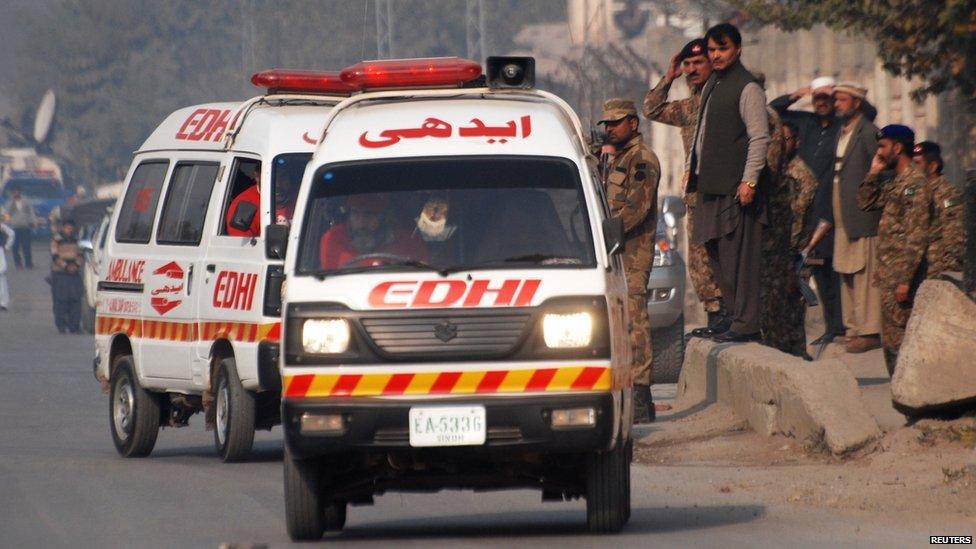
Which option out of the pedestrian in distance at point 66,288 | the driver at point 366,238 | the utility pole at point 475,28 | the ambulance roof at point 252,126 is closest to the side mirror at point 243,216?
the ambulance roof at point 252,126

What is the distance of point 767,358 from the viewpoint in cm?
1262

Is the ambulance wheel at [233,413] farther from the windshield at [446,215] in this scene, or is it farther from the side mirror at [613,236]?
the side mirror at [613,236]

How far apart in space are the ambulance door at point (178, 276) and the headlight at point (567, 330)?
4671 mm

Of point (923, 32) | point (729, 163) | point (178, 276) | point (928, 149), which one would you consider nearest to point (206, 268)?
point (178, 276)

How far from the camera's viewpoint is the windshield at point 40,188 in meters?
66.5

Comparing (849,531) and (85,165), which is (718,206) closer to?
(849,531)

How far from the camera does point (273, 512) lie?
987 centimetres

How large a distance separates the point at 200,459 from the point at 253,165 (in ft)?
6.56

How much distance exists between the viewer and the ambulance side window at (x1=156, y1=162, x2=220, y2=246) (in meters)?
12.8

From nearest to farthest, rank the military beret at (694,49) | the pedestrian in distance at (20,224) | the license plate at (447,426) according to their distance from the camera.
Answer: the license plate at (447,426) < the military beret at (694,49) < the pedestrian in distance at (20,224)

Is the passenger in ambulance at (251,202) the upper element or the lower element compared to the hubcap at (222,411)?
upper

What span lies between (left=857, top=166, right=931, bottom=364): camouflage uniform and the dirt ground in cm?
132

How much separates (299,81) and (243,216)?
1.65 meters

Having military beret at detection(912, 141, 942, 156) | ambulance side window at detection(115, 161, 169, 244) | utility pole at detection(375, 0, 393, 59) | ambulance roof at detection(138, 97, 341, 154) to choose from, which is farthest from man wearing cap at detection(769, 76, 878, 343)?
utility pole at detection(375, 0, 393, 59)
